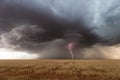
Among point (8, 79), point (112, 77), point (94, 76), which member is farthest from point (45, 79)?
point (112, 77)

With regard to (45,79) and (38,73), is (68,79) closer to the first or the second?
(45,79)

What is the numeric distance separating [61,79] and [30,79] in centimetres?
364

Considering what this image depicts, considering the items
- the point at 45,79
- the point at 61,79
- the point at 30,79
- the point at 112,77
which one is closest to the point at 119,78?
the point at 112,77

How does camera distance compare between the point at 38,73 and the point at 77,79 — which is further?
the point at 38,73

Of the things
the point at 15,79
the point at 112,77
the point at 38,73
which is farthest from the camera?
the point at 38,73

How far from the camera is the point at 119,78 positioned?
73.0ft

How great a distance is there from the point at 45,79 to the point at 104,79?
7046mm

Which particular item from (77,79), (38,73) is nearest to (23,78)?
(38,73)

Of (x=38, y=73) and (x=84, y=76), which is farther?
(x=38, y=73)

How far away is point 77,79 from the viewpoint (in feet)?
70.2

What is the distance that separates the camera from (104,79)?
22094 mm

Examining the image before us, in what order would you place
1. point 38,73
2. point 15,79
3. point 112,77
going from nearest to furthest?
point 15,79, point 112,77, point 38,73

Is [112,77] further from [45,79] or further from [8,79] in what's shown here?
[8,79]

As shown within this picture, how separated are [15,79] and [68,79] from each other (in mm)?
6098
